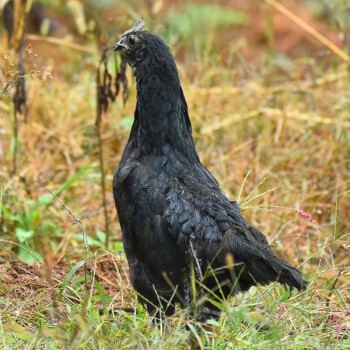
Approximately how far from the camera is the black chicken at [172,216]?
286 centimetres

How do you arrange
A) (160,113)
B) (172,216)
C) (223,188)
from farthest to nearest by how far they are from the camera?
(223,188) → (160,113) → (172,216)

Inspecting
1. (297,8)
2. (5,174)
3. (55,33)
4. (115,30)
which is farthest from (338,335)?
(297,8)

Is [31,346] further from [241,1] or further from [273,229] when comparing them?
[241,1]

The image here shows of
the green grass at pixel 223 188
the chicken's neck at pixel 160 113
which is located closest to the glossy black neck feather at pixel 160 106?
the chicken's neck at pixel 160 113

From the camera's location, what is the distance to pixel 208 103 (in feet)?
20.6

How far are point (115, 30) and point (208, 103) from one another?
1.38 m

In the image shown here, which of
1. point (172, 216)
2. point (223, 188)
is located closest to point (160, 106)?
point (172, 216)

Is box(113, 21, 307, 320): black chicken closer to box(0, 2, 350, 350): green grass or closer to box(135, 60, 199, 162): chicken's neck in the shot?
box(135, 60, 199, 162): chicken's neck

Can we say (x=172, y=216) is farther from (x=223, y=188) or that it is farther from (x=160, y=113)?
(x=223, y=188)

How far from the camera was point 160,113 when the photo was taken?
3328mm

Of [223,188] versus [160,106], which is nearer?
[160,106]

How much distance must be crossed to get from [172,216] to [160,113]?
2.07 feet

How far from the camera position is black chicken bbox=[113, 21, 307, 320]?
2855 mm

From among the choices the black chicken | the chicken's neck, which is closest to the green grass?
the black chicken
